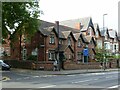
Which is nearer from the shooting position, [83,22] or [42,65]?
[42,65]

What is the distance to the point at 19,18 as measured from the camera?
43.2 m

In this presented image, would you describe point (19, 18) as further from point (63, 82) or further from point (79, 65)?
point (63, 82)

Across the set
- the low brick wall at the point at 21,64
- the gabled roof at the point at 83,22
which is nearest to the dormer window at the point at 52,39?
the low brick wall at the point at 21,64

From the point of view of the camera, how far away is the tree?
41625mm

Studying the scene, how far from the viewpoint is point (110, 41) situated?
279 ft

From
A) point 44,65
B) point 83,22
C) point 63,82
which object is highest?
point 83,22

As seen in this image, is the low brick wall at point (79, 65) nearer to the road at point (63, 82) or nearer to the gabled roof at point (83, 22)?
the gabled roof at point (83, 22)

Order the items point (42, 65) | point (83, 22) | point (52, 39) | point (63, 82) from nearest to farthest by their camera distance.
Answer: point (63, 82), point (42, 65), point (52, 39), point (83, 22)

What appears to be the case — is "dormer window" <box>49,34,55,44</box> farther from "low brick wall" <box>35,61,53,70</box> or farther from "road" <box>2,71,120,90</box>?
"road" <box>2,71,120,90</box>

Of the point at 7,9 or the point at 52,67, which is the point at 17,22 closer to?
the point at 7,9

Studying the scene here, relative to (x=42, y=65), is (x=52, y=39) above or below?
above

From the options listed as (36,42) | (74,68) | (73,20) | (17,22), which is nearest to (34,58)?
(36,42)

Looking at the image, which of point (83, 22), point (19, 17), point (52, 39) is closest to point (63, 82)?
point (19, 17)

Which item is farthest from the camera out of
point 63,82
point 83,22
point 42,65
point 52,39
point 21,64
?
point 83,22
